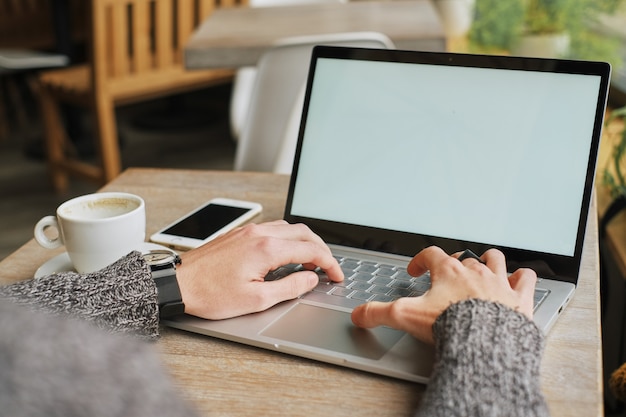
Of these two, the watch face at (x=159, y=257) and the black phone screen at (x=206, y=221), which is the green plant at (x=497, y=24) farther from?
the watch face at (x=159, y=257)

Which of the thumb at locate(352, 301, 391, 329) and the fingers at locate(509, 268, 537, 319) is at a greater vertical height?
the fingers at locate(509, 268, 537, 319)

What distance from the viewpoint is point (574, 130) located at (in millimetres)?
823

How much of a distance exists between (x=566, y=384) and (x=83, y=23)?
428cm

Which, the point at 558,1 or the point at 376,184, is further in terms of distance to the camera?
the point at 558,1

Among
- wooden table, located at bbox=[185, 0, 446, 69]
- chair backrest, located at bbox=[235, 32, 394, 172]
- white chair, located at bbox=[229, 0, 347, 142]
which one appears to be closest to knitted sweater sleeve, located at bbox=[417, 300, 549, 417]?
chair backrest, located at bbox=[235, 32, 394, 172]

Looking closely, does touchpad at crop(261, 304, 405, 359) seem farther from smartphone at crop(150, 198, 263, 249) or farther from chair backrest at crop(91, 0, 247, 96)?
chair backrest at crop(91, 0, 247, 96)

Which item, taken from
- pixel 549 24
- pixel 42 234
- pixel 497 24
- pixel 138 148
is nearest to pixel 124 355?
pixel 42 234

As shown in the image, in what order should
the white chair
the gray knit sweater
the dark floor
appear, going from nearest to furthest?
the gray knit sweater → the white chair → the dark floor

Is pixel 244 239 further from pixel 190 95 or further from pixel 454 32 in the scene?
pixel 190 95

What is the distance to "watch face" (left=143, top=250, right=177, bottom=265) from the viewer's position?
76 centimetres

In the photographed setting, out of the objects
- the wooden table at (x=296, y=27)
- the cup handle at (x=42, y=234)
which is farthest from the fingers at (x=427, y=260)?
the wooden table at (x=296, y=27)

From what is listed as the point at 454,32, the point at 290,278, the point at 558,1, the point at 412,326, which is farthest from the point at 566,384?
the point at 454,32

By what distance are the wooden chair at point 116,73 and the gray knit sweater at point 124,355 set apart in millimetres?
2137

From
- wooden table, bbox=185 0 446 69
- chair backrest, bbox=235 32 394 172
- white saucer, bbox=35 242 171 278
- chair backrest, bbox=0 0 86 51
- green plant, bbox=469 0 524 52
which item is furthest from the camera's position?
chair backrest, bbox=0 0 86 51
